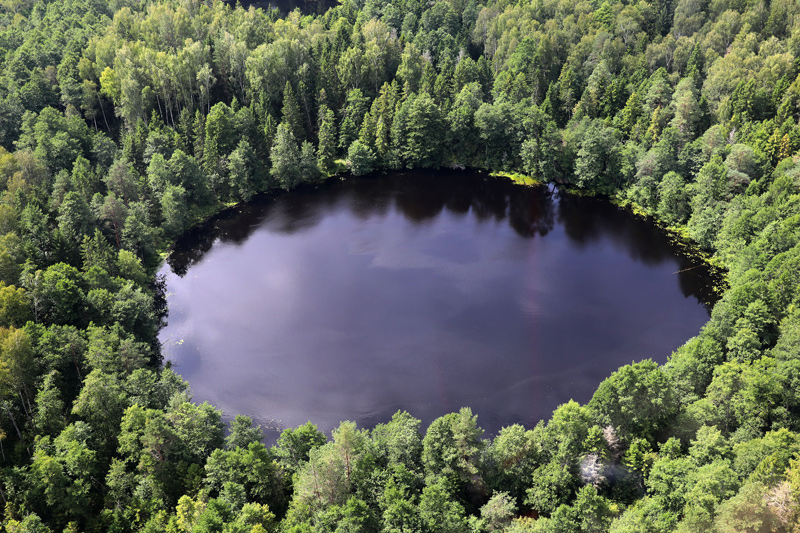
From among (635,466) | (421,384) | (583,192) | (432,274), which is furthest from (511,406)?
(583,192)

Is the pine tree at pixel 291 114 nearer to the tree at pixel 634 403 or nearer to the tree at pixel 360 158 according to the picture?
the tree at pixel 360 158

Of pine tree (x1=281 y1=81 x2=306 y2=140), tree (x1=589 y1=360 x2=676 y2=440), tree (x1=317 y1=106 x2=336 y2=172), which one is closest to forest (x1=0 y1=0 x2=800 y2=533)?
tree (x1=589 y1=360 x2=676 y2=440)

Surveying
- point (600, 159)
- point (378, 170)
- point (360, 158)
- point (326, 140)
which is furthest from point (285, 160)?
point (600, 159)

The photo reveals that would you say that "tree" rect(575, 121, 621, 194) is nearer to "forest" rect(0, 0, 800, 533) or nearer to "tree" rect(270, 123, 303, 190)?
"forest" rect(0, 0, 800, 533)

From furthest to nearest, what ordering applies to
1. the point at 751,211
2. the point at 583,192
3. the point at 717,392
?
the point at 583,192 → the point at 751,211 → the point at 717,392

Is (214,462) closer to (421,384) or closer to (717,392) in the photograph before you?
(421,384)

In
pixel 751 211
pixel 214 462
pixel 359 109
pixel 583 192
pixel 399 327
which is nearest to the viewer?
pixel 214 462
